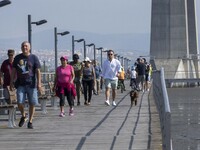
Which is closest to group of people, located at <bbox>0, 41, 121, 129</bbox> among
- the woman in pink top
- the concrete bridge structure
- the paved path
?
the woman in pink top

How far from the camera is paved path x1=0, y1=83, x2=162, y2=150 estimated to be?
587 inches

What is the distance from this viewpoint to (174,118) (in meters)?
25.9

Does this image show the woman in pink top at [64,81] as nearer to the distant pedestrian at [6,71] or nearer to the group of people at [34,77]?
the group of people at [34,77]

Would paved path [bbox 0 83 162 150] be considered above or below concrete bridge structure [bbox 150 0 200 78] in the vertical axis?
below

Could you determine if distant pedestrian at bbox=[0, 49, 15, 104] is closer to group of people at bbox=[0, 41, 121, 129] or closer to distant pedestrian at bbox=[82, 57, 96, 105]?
group of people at bbox=[0, 41, 121, 129]

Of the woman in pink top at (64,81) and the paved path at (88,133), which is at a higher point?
the woman in pink top at (64,81)

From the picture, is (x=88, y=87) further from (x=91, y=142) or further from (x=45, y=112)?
(x=91, y=142)

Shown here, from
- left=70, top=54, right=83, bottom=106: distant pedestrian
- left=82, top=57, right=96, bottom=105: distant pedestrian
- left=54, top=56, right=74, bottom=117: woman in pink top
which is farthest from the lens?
left=82, top=57, right=96, bottom=105: distant pedestrian

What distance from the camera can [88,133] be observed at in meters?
17.3

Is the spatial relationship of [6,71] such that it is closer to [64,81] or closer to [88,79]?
[64,81]

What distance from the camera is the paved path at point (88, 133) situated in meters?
14.9

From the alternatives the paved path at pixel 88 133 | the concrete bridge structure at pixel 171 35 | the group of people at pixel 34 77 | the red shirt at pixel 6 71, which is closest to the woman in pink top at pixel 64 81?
the group of people at pixel 34 77

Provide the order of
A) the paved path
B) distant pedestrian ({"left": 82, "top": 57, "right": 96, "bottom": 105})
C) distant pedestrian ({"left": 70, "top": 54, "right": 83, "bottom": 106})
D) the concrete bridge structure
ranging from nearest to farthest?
the paved path < distant pedestrian ({"left": 70, "top": 54, "right": 83, "bottom": 106}) < distant pedestrian ({"left": 82, "top": 57, "right": 96, "bottom": 105}) < the concrete bridge structure

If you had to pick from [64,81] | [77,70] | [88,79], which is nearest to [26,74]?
[64,81]
